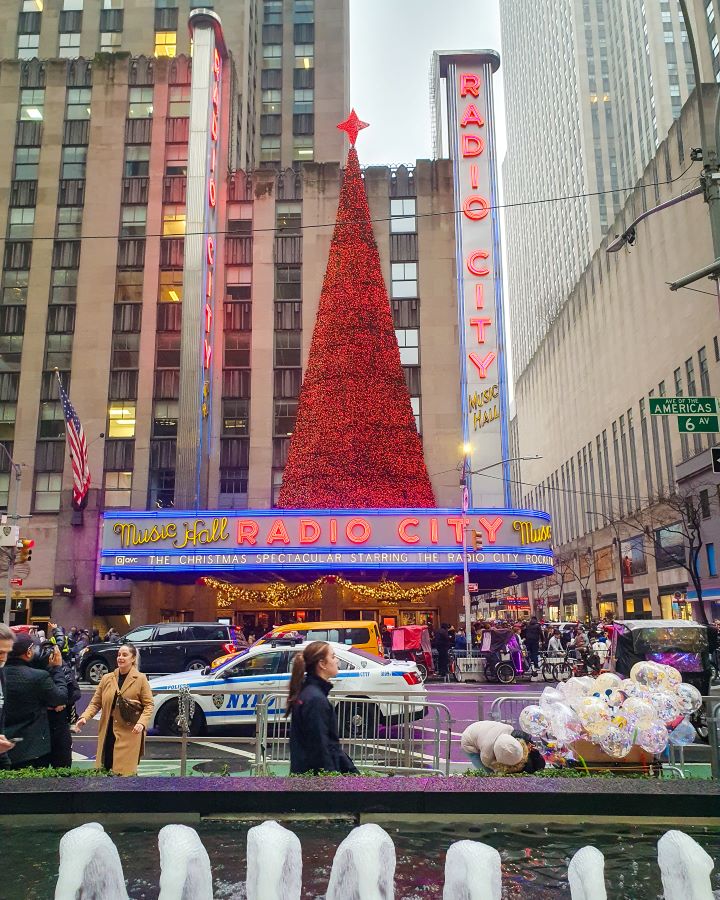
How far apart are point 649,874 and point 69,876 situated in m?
4.04

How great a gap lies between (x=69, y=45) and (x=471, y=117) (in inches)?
1266

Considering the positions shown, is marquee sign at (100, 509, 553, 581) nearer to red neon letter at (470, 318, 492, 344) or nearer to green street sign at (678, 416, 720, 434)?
red neon letter at (470, 318, 492, 344)

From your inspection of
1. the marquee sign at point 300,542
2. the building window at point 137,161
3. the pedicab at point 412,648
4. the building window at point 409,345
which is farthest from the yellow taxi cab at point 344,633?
the building window at point 137,161

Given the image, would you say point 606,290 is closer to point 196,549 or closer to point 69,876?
point 196,549

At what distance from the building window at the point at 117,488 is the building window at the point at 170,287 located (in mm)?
10886

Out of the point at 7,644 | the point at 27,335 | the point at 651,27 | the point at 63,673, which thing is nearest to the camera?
the point at 7,644

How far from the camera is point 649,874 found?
5.67 meters

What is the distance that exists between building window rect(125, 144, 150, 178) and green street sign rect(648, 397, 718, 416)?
43456 millimetres

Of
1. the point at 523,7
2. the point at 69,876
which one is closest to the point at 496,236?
the point at 69,876

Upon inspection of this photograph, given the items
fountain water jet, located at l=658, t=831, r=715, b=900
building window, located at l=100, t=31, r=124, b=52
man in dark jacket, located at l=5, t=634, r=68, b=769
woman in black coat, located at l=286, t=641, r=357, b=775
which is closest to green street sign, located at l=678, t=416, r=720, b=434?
woman in black coat, located at l=286, t=641, r=357, b=775

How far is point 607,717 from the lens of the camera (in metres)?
7.82

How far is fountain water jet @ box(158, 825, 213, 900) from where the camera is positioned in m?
4.17

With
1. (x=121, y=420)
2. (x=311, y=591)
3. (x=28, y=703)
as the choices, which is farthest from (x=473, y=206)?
(x=28, y=703)

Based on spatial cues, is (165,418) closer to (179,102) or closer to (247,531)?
(247,531)
